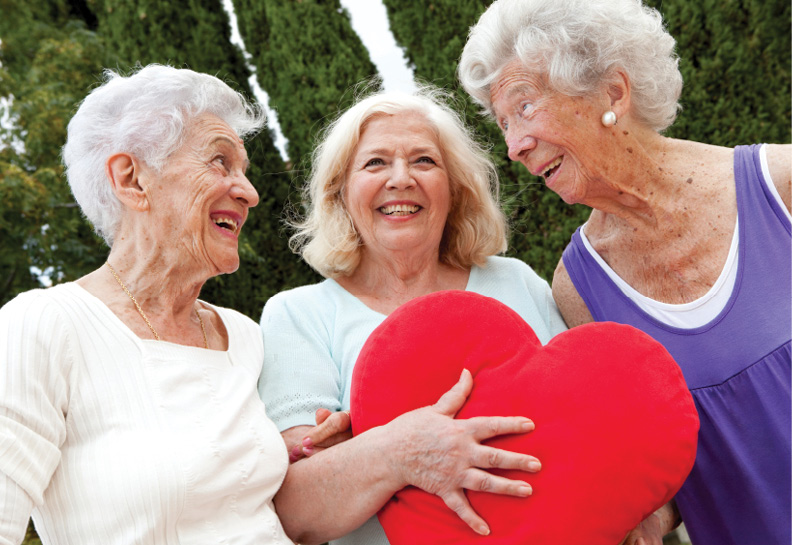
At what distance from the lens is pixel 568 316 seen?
2.17 metres

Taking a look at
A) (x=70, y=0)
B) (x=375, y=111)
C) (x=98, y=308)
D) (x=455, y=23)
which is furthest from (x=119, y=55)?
(x=98, y=308)

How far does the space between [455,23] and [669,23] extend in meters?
1.35

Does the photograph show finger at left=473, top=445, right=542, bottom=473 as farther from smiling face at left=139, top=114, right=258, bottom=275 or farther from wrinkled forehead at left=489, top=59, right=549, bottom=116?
wrinkled forehead at left=489, top=59, right=549, bottom=116

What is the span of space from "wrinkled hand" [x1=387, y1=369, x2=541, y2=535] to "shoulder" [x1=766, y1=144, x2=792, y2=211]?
91 centimetres

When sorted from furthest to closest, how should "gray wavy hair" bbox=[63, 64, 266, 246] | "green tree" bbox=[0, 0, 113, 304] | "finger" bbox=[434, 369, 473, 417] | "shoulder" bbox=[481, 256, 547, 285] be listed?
"green tree" bbox=[0, 0, 113, 304], "shoulder" bbox=[481, 256, 547, 285], "gray wavy hair" bbox=[63, 64, 266, 246], "finger" bbox=[434, 369, 473, 417]

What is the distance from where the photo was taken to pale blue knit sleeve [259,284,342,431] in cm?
183

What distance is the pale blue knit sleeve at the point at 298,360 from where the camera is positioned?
1.83 m

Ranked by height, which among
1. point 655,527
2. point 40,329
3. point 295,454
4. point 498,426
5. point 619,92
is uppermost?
point 619,92

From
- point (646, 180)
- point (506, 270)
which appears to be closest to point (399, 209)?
point (506, 270)

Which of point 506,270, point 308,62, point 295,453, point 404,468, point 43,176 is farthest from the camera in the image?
point 308,62

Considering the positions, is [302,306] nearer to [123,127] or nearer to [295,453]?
[295,453]

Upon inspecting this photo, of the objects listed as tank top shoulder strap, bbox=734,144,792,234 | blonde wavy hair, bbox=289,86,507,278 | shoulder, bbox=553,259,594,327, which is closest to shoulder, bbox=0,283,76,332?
blonde wavy hair, bbox=289,86,507,278

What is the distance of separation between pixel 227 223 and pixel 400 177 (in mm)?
558

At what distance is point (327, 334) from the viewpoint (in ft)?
6.61
